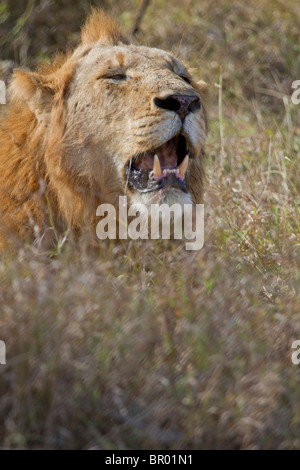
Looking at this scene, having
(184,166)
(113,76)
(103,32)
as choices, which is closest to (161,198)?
(184,166)

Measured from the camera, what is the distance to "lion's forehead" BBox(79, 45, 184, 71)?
4406 mm

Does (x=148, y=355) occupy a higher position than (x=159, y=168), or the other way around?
(x=159, y=168)

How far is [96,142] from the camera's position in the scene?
424 centimetres

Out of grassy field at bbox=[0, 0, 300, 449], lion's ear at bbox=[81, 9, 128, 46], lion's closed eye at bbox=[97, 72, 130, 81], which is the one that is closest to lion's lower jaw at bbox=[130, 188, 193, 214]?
grassy field at bbox=[0, 0, 300, 449]

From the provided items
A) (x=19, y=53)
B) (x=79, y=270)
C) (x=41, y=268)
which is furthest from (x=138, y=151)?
(x=19, y=53)

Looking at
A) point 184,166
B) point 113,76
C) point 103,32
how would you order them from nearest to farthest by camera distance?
1. point 184,166
2. point 113,76
3. point 103,32

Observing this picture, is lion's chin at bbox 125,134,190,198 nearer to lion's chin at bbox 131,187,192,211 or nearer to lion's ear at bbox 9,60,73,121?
lion's chin at bbox 131,187,192,211

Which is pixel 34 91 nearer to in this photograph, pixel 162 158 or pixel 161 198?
pixel 162 158

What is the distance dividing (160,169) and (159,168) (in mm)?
28

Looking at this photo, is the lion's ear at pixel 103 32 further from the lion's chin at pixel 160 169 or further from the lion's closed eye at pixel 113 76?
the lion's chin at pixel 160 169

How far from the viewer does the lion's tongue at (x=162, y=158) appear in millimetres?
4199

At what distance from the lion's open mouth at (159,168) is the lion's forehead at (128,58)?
1.60 ft

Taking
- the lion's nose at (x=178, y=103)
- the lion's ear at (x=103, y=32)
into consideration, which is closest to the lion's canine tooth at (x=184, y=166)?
the lion's nose at (x=178, y=103)

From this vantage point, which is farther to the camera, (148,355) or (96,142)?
(96,142)
